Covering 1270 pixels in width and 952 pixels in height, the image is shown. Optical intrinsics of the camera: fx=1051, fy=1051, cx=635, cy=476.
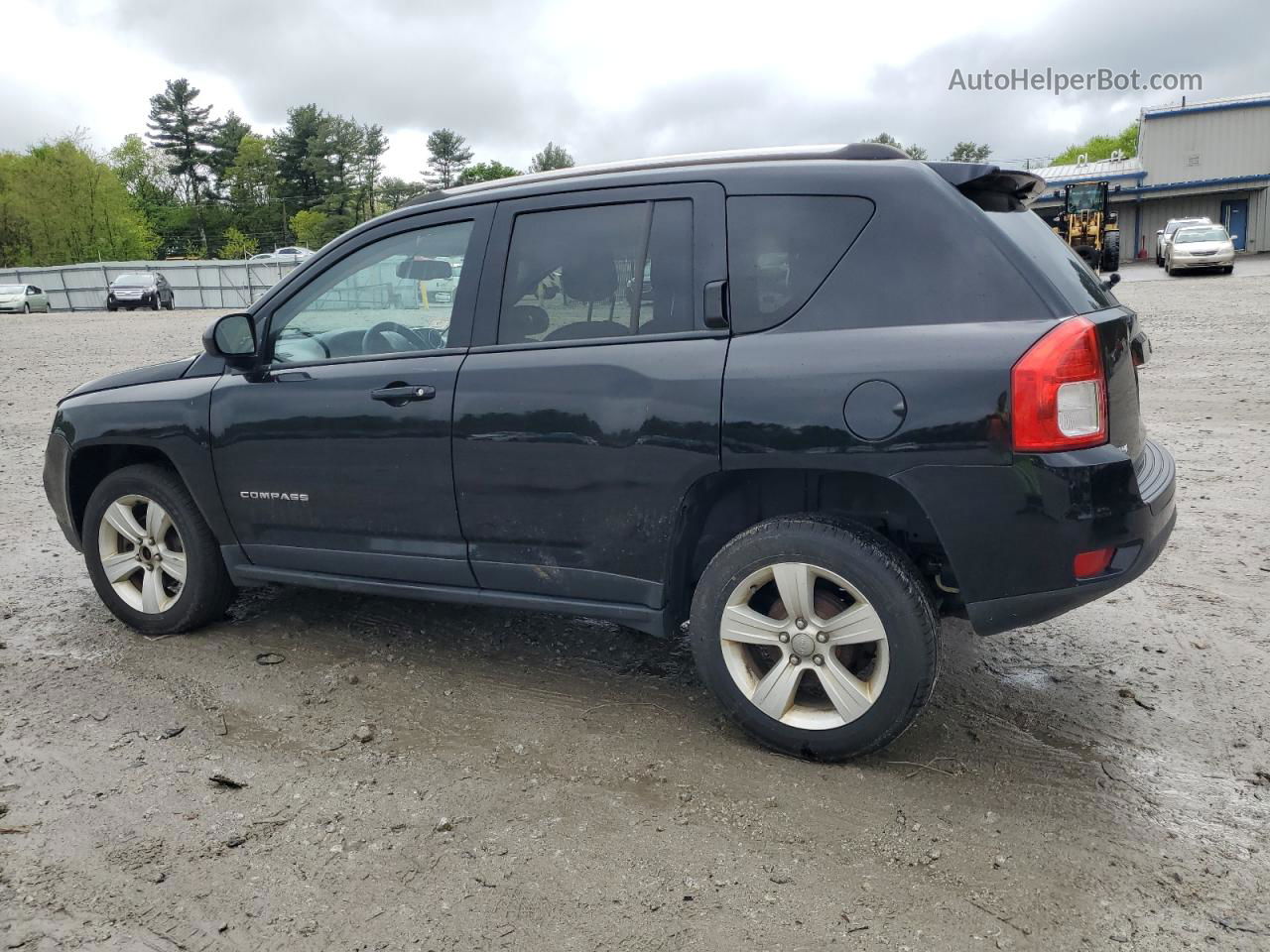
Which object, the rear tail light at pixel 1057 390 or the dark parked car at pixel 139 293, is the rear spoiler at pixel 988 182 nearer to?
the rear tail light at pixel 1057 390

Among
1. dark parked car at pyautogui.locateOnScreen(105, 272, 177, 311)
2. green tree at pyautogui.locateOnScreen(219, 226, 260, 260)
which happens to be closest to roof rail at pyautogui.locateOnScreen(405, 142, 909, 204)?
dark parked car at pyautogui.locateOnScreen(105, 272, 177, 311)

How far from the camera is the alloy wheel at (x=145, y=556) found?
15.1 feet

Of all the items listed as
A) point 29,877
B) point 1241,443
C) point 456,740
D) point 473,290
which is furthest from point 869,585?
point 1241,443

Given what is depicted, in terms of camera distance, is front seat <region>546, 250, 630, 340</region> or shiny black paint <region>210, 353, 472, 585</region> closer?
front seat <region>546, 250, 630, 340</region>

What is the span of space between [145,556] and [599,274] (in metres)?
2.53

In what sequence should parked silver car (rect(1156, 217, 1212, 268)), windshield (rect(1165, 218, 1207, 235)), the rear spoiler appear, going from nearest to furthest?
the rear spoiler
windshield (rect(1165, 218, 1207, 235))
parked silver car (rect(1156, 217, 1212, 268))

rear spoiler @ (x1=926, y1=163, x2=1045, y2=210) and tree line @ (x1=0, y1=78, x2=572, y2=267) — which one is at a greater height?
tree line @ (x1=0, y1=78, x2=572, y2=267)

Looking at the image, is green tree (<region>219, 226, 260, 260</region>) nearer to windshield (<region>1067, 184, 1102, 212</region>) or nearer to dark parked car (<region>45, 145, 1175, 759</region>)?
Result: windshield (<region>1067, 184, 1102, 212</region>)

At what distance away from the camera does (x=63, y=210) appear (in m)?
75.9

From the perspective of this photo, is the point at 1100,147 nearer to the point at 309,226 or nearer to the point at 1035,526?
the point at 309,226

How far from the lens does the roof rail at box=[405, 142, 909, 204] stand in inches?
134

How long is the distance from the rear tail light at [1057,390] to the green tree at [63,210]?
83.5 metres

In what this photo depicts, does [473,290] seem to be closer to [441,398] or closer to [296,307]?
[441,398]

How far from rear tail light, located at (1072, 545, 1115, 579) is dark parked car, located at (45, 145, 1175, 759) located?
1cm
